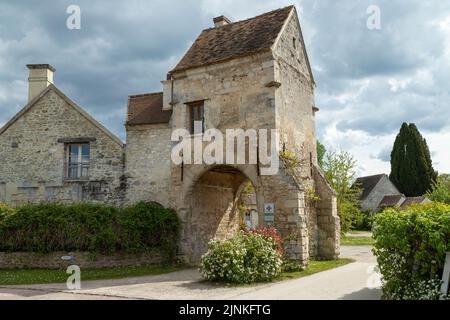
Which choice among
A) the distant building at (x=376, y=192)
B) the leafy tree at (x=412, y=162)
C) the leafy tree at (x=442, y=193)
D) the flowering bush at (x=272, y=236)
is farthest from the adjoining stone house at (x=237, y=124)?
the leafy tree at (x=412, y=162)

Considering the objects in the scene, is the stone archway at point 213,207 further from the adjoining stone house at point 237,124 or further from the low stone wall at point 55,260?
the low stone wall at point 55,260

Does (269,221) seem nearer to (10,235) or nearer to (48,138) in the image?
(10,235)

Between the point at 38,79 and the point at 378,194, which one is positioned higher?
the point at 38,79

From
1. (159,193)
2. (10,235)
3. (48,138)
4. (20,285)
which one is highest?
(48,138)

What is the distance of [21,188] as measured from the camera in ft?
52.7

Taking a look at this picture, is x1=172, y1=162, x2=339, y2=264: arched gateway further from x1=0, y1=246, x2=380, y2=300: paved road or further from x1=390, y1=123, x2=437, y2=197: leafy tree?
x1=390, y1=123, x2=437, y2=197: leafy tree

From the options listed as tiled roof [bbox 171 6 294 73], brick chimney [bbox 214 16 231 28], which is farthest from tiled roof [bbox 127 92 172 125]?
brick chimney [bbox 214 16 231 28]

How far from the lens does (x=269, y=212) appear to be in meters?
12.2

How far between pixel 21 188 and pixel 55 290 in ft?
27.6

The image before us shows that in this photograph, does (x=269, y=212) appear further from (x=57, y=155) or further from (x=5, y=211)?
(x=57, y=155)

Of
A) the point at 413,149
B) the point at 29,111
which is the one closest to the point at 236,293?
the point at 29,111

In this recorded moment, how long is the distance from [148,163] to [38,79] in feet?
21.3

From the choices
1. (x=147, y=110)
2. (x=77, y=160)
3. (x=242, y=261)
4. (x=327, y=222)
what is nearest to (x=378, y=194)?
(x=327, y=222)

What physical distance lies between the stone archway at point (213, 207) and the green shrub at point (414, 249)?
7714 millimetres
